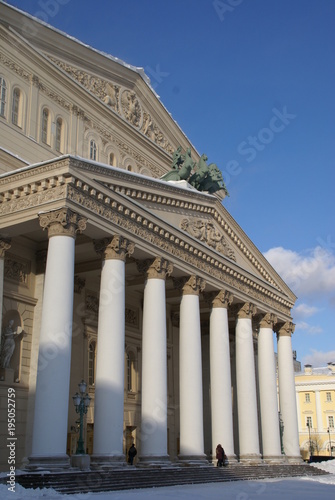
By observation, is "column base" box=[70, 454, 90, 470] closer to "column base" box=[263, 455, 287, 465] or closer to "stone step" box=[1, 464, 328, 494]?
"stone step" box=[1, 464, 328, 494]

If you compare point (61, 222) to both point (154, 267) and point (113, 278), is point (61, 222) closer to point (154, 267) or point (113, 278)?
point (113, 278)

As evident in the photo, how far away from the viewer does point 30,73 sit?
2519cm

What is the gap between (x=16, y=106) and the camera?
2442 cm

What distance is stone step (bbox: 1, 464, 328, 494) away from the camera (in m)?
15.4

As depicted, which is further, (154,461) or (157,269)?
(157,269)

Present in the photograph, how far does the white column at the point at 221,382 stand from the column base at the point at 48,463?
10458mm

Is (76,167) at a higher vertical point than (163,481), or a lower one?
higher

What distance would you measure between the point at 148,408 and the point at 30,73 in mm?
14261

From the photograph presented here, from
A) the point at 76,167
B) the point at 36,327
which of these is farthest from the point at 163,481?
the point at 76,167

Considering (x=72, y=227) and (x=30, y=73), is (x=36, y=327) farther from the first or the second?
(x=30, y=73)

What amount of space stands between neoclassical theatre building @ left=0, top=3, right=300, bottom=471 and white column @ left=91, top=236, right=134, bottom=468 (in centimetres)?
4

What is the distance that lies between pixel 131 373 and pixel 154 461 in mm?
8539

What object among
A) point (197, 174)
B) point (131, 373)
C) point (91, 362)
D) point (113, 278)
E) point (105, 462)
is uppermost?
point (197, 174)

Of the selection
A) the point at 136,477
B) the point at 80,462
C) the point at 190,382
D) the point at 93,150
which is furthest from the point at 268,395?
the point at 80,462
